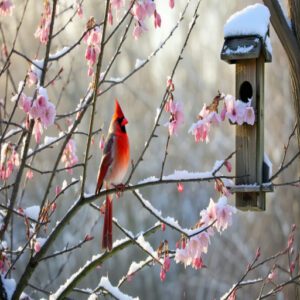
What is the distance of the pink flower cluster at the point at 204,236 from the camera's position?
3.24 m

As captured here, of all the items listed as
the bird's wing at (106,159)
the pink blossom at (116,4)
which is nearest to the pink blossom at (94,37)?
the pink blossom at (116,4)

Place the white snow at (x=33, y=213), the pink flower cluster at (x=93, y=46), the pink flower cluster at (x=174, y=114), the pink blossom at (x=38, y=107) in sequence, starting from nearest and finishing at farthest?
the pink blossom at (x=38, y=107) → the pink flower cluster at (x=174, y=114) → the white snow at (x=33, y=213) → the pink flower cluster at (x=93, y=46)

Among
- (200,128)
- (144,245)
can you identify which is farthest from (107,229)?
(200,128)

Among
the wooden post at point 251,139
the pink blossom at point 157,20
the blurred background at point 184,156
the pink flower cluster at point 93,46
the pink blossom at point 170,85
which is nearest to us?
the pink blossom at point 170,85

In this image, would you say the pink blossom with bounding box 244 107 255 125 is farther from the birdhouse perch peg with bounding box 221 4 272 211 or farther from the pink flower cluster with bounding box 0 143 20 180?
the pink flower cluster with bounding box 0 143 20 180

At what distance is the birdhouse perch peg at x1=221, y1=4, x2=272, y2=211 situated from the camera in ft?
12.5

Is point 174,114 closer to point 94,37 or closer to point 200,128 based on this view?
point 200,128

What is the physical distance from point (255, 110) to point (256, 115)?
0.02 m

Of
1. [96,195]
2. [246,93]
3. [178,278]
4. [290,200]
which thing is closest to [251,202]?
[246,93]

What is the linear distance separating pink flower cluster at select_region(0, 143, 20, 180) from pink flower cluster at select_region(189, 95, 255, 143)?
69cm

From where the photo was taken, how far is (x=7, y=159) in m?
3.29

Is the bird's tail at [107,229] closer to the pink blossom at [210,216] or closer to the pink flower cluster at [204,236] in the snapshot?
the pink flower cluster at [204,236]

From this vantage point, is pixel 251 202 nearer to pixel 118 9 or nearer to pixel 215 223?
pixel 215 223

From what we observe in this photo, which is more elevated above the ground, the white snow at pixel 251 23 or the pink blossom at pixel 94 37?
the white snow at pixel 251 23
